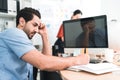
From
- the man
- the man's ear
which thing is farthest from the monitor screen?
the man's ear

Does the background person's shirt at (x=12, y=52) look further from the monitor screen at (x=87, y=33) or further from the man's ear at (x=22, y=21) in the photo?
the monitor screen at (x=87, y=33)

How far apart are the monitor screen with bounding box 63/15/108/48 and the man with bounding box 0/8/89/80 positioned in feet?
1.03

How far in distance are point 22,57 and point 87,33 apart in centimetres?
73

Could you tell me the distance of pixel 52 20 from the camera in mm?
3643

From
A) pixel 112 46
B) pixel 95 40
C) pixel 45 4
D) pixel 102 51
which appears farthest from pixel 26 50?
pixel 45 4

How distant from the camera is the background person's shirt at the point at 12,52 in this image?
1165 millimetres

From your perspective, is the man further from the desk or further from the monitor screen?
the monitor screen

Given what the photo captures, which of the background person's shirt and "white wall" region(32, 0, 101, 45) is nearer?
the background person's shirt

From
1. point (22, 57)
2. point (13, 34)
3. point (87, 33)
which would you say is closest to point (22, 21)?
point (13, 34)

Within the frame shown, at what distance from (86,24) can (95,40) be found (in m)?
0.17

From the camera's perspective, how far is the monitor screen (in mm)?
1560

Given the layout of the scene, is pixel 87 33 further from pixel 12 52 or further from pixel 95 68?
pixel 12 52

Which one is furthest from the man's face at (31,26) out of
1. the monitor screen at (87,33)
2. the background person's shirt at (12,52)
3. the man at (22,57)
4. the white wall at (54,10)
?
the white wall at (54,10)

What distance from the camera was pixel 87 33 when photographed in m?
1.66
